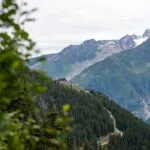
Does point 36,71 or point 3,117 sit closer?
point 3,117

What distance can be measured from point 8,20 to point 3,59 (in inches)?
21.0

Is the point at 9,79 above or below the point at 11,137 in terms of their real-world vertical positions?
above

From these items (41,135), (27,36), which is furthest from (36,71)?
(41,135)

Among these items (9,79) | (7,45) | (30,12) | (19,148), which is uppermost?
(30,12)

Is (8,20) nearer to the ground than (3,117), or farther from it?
farther from it

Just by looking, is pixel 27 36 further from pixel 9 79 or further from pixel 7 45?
pixel 9 79

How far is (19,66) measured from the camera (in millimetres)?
5570

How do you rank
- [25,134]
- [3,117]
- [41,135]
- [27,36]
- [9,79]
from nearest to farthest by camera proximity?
1. [3,117]
2. [9,79]
3. [27,36]
4. [25,134]
5. [41,135]

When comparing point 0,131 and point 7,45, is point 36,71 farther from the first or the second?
point 0,131

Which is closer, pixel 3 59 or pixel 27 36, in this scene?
pixel 3 59

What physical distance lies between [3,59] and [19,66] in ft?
0.61

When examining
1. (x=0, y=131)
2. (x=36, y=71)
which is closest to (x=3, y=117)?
(x=0, y=131)

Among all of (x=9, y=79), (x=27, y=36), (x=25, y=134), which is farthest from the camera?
(x=25, y=134)

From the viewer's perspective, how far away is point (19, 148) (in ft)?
17.4
